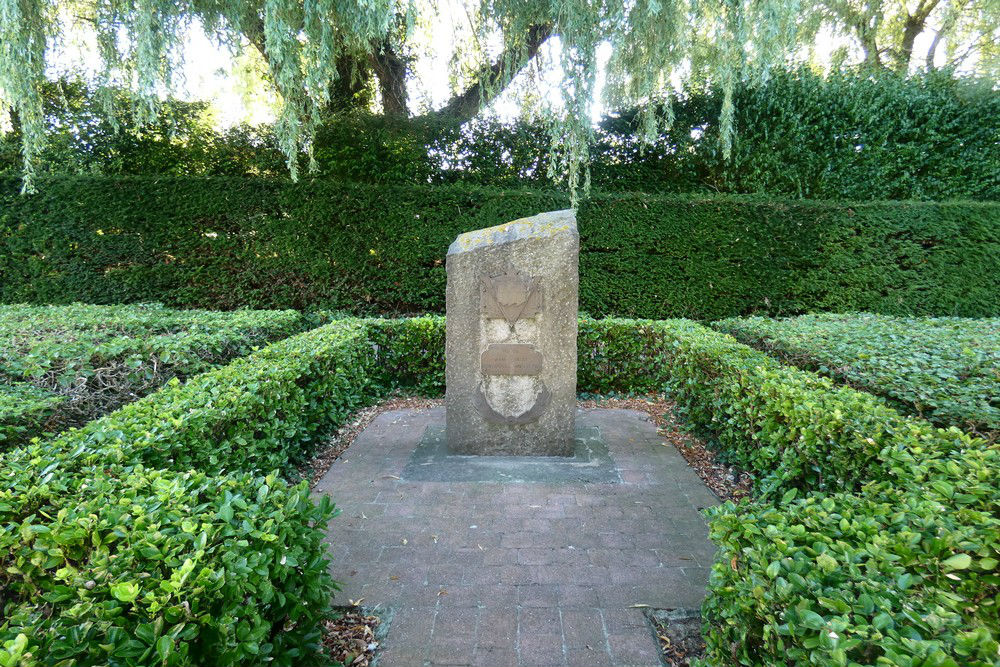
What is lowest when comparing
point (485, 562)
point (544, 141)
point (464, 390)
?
point (485, 562)

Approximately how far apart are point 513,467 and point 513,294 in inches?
57.0

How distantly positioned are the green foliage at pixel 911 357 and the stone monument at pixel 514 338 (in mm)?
2202

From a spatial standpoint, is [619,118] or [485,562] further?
[619,118]

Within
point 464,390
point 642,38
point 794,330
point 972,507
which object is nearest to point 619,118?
point 642,38

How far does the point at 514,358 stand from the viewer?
4.37 m

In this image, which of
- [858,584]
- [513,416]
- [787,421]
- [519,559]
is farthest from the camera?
[513,416]

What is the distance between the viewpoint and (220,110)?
8938 mm

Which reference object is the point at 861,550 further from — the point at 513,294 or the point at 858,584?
the point at 513,294

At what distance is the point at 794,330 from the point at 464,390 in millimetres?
3792

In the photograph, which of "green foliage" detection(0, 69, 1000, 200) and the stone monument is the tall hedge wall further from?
the stone monument

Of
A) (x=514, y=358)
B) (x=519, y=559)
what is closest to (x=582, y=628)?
(x=519, y=559)

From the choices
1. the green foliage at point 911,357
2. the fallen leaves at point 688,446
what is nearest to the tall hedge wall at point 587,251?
the green foliage at point 911,357

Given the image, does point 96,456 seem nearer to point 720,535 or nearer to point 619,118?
point 720,535

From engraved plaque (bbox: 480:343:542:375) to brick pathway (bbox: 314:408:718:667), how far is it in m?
0.97
